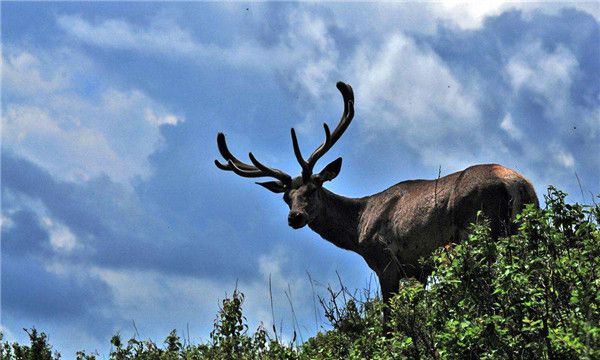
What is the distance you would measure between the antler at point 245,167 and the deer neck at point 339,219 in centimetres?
68

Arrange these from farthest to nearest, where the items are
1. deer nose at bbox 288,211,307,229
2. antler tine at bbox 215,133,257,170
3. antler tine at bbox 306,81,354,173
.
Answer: antler tine at bbox 215,133,257,170, antler tine at bbox 306,81,354,173, deer nose at bbox 288,211,307,229

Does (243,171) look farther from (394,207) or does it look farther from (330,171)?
(394,207)

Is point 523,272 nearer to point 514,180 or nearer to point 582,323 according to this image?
point 582,323

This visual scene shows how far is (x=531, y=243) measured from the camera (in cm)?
671

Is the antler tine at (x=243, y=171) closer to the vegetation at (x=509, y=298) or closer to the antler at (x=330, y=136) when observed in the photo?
the antler at (x=330, y=136)

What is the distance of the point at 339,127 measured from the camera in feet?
44.9

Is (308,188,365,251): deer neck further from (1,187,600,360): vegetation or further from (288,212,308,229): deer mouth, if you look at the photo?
(1,187,600,360): vegetation

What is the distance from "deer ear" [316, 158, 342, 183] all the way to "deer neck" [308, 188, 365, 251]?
0.27 meters

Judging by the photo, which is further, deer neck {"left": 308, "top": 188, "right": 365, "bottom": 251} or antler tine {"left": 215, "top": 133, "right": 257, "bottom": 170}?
antler tine {"left": 215, "top": 133, "right": 257, "bottom": 170}

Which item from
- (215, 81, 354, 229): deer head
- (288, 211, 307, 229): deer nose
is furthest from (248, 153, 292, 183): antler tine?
(288, 211, 307, 229): deer nose

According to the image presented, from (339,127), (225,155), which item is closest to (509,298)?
(339,127)

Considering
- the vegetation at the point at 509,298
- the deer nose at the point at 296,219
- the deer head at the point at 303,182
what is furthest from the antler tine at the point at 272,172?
the vegetation at the point at 509,298

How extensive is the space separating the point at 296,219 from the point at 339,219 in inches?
36.9

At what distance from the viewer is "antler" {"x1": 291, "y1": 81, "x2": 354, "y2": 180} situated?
493 inches
